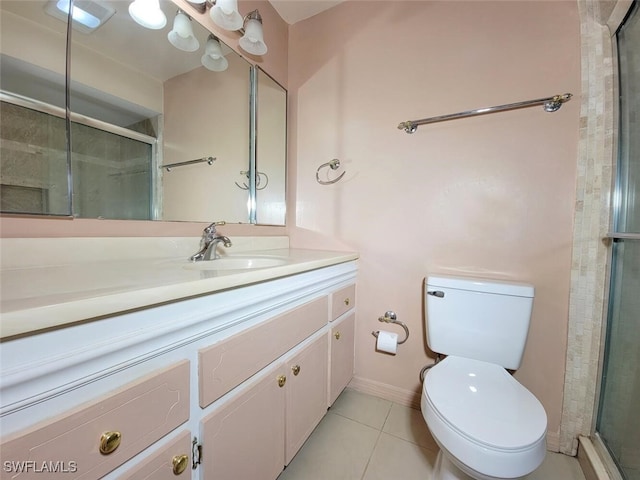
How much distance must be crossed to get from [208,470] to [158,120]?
120 cm

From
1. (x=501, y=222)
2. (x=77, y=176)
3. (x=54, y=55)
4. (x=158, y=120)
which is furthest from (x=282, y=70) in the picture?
(x=501, y=222)

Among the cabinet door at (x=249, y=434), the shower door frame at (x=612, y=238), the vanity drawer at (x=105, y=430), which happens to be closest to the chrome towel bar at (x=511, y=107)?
the shower door frame at (x=612, y=238)

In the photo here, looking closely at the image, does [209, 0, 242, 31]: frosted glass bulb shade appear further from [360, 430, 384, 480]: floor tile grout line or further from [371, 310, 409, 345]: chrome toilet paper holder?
[360, 430, 384, 480]: floor tile grout line

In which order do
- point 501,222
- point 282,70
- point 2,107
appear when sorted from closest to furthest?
point 2,107, point 501,222, point 282,70

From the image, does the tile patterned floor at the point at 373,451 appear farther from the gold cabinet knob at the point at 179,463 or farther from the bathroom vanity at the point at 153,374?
the gold cabinet knob at the point at 179,463

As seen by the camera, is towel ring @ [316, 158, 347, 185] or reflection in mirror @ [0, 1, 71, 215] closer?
reflection in mirror @ [0, 1, 71, 215]

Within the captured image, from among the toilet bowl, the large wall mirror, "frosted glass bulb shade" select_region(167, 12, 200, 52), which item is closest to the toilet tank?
Answer: the toilet bowl

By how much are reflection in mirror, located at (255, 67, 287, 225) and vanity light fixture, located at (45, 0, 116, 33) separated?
0.74m

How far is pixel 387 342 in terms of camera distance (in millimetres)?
1354

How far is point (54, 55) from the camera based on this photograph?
767 millimetres

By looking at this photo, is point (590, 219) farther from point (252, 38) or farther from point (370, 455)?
point (252, 38)

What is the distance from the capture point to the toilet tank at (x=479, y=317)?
1038 millimetres

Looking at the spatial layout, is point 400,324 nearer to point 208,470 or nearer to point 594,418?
point 594,418

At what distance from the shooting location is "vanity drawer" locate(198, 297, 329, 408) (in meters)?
0.59
